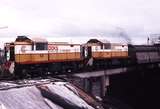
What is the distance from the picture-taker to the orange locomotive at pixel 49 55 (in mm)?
30750

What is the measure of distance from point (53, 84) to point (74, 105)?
2246mm

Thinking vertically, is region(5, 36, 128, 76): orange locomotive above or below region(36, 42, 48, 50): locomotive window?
below

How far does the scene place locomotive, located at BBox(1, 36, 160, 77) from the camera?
30812 mm

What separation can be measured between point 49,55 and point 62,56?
2.04 m

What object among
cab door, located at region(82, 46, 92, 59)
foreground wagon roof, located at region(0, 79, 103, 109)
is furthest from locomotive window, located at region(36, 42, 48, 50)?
foreground wagon roof, located at region(0, 79, 103, 109)

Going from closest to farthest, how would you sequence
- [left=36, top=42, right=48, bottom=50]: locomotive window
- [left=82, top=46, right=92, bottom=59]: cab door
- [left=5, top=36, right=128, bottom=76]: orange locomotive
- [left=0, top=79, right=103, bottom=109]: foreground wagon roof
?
[left=0, top=79, right=103, bottom=109]: foreground wagon roof < [left=5, top=36, right=128, bottom=76]: orange locomotive < [left=36, top=42, right=48, bottom=50]: locomotive window < [left=82, top=46, right=92, bottom=59]: cab door

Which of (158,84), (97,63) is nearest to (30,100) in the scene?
(97,63)

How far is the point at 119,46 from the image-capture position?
1853 inches

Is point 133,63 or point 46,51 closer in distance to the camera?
point 46,51

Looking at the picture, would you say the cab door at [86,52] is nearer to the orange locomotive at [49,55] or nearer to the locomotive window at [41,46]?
the orange locomotive at [49,55]

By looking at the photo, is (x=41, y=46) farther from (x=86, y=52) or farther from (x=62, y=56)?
(x=86, y=52)

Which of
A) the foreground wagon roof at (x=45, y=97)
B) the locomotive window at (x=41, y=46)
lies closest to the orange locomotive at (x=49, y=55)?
the locomotive window at (x=41, y=46)

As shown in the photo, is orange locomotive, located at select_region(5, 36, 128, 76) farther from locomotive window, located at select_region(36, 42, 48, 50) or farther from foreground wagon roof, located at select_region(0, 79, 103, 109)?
foreground wagon roof, located at select_region(0, 79, 103, 109)

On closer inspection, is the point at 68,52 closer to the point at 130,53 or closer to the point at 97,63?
the point at 97,63
